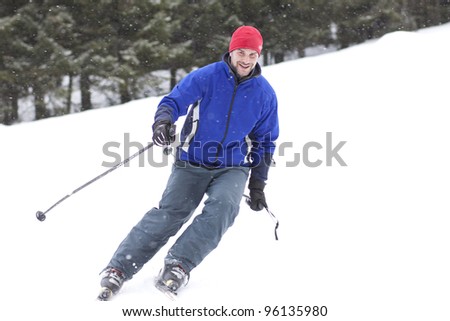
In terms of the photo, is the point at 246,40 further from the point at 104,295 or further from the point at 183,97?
the point at 104,295

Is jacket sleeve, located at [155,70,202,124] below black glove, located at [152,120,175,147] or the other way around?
the other way around

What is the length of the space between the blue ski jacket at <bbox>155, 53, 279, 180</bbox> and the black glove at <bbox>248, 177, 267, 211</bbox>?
0.21 metres

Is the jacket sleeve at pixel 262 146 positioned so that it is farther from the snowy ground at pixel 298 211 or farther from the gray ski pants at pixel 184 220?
the snowy ground at pixel 298 211

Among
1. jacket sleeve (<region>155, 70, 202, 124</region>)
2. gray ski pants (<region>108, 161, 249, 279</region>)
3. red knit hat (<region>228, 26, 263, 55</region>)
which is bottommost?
gray ski pants (<region>108, 161, 249, 279</region>)

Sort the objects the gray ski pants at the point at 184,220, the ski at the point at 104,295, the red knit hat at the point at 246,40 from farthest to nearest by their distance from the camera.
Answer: the red knit hat at the point at 246,40 → the gray ski pants at the point at 184,220 → the ski at the point at 104,295

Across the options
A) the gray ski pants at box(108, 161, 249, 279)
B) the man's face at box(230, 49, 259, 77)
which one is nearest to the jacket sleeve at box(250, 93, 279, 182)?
the gray ski pants at box(108, 161, 249, 279)

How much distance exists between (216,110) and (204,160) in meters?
0.34

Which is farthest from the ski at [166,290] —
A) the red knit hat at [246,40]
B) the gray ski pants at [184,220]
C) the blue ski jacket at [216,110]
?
the red knit hat at [246,40]

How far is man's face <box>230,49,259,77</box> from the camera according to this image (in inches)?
127

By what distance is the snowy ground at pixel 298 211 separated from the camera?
9.75 feet

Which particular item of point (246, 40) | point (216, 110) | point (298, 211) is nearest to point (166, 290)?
point (216, 110)

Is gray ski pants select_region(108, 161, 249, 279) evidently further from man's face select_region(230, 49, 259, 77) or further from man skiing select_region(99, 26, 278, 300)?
man's face select_region(230, 49, 259, 77)

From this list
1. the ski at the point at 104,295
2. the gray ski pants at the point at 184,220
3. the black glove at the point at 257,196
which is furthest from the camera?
the black glove at the point at 257,196

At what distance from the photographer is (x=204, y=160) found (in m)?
3.37
